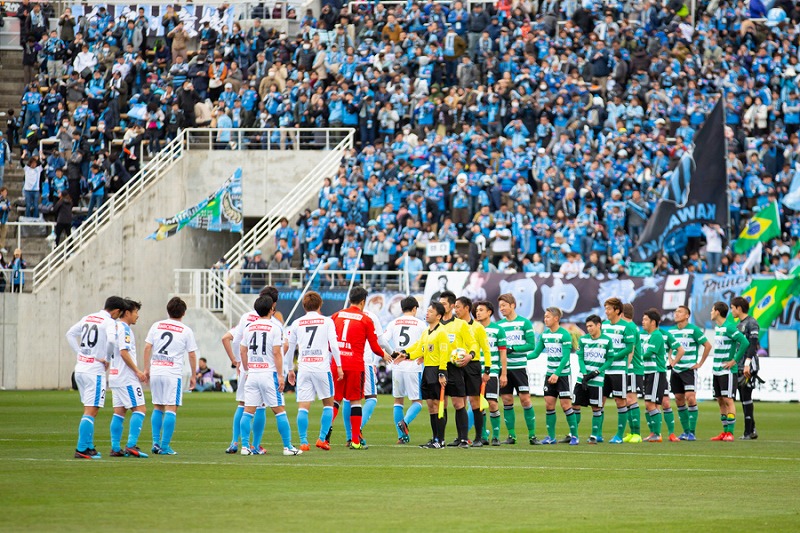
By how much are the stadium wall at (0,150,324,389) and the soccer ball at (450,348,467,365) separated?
919 inches

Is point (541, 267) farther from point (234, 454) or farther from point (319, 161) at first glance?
point (234, 454)

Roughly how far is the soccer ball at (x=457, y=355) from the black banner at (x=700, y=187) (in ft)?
59.1

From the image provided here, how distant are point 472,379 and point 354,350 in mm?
1786

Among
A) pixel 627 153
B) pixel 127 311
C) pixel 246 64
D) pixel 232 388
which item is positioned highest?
pixel 246 64

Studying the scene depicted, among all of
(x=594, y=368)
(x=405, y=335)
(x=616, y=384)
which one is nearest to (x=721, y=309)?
(x=616, y=384)

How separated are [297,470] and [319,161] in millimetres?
30613

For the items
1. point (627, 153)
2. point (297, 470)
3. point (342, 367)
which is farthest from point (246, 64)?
point (297, 470)

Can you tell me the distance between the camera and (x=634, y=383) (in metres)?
23.8

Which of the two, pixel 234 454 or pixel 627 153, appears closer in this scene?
pixel 234 454

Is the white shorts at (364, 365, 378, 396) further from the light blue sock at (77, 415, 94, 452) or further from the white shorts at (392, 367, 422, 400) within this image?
the light blue sock at (77, 415, 94, 452)

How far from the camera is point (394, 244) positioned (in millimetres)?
42156

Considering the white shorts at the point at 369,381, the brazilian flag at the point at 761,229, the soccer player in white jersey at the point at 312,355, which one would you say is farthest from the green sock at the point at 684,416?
Result: the brazilian flag at the point at 761,229

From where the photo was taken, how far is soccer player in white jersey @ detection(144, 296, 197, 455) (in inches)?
779

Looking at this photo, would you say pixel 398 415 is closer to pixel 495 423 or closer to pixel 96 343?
pixel 495 423
